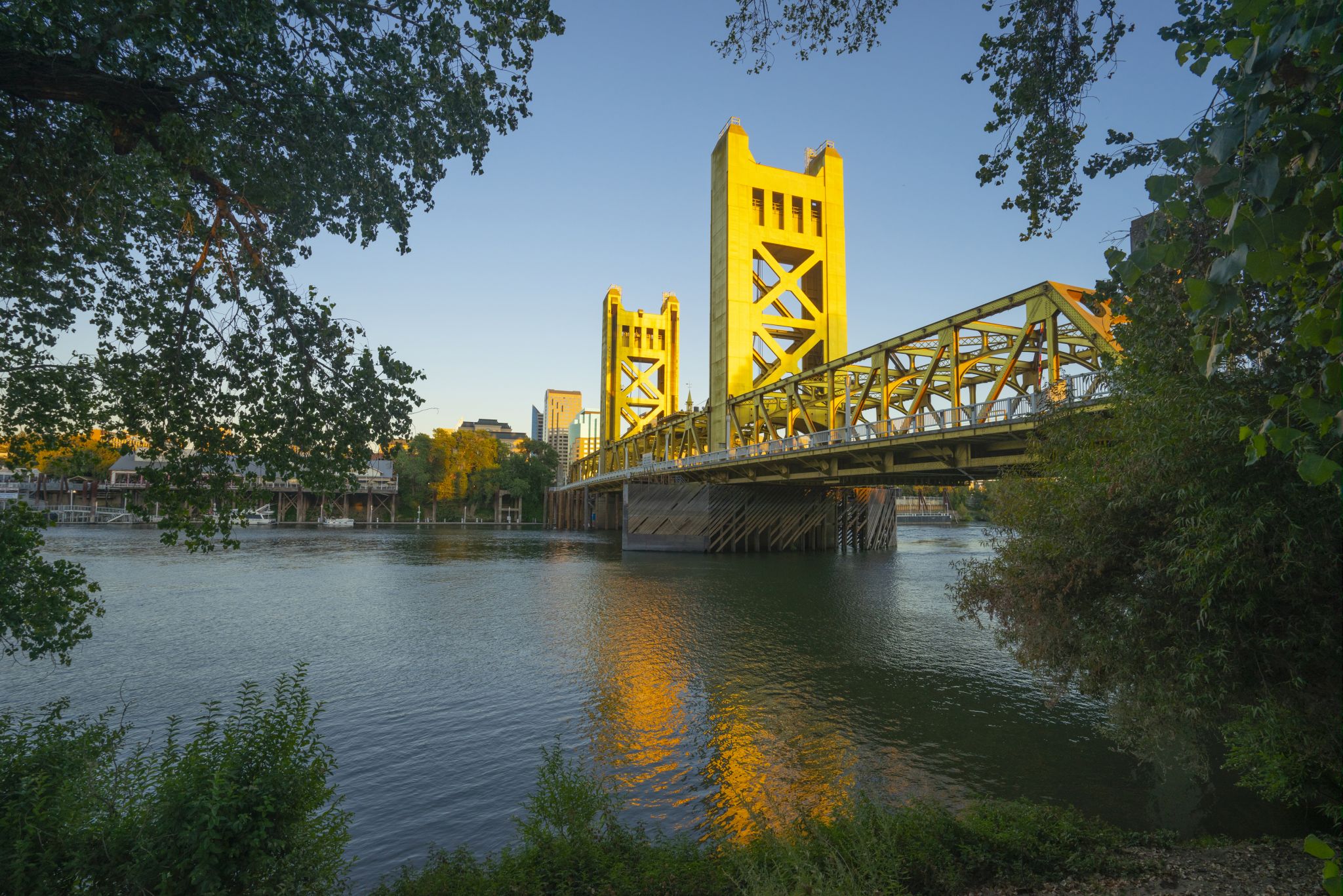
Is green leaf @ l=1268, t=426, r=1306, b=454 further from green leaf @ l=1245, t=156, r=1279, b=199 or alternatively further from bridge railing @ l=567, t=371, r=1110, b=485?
bridge railing @ l=567, t=371, r=1110, b=485

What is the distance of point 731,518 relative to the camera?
43.8m

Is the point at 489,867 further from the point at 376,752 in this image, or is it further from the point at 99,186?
the point at 99,186

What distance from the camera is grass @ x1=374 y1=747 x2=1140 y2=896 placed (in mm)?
5418

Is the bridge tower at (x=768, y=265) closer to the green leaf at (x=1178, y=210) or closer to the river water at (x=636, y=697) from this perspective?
the river water at (x=636, y=697)

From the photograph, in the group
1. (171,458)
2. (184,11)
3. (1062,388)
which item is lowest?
(171,458)

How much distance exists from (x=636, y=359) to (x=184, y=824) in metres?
90.9

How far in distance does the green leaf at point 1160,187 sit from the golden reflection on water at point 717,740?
6479mm

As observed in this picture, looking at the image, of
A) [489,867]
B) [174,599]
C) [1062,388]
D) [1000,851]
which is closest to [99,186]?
[489,867]

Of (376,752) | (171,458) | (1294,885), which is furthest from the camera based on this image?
(376,752)

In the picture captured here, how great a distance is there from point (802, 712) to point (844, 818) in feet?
15.3

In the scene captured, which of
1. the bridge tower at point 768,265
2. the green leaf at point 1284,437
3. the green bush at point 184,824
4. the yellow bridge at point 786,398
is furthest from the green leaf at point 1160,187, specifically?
the bridge tower at point 768,265

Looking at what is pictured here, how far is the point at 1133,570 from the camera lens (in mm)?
7160

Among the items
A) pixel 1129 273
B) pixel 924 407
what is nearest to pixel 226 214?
pixel 1129 273

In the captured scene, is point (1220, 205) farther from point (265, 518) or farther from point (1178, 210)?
point (265, 518)
